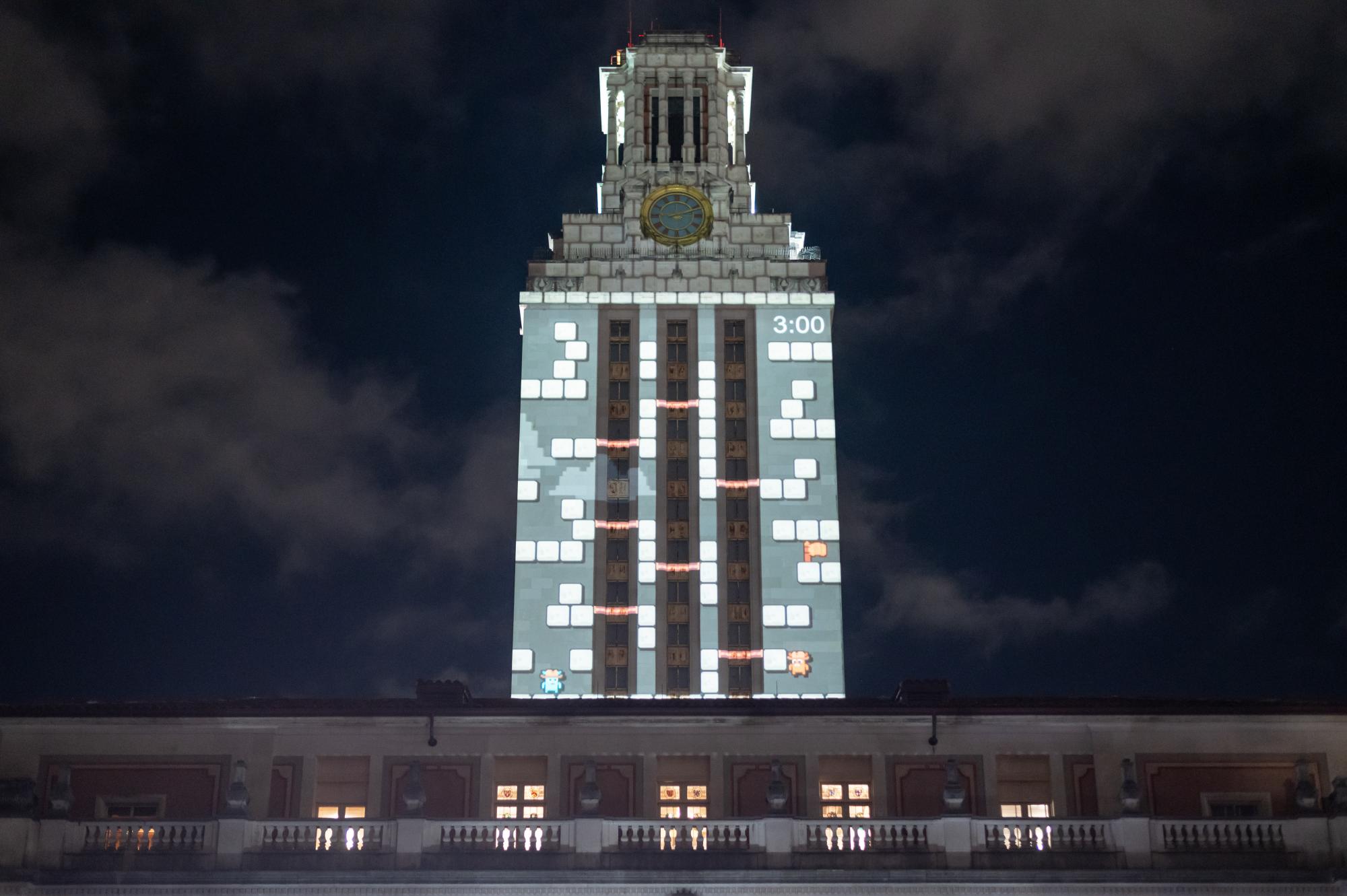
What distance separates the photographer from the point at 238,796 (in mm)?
53594

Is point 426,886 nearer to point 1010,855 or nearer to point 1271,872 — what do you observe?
point 1010,855

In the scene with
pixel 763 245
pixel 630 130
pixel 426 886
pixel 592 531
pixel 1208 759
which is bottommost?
pixel 426 886

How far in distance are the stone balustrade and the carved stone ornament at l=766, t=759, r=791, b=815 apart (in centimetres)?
44

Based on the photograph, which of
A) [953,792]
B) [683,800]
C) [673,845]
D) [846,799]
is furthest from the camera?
[683,800]

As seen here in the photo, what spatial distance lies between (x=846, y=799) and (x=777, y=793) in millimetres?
4317

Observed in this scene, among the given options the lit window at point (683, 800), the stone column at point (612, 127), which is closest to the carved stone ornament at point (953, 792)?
the lit window at point (683, 800)

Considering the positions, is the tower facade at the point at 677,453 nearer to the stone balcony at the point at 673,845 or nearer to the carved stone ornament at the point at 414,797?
the carved stone ornament at the point at 414,797

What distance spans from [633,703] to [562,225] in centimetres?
9468

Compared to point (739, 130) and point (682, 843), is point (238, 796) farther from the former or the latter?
point (739, 130)

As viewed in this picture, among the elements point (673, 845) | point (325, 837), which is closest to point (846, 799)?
point (673, 845)

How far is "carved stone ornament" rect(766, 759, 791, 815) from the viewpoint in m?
53.4

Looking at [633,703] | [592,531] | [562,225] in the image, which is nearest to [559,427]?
[592,531]

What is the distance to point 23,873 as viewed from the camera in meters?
52.2

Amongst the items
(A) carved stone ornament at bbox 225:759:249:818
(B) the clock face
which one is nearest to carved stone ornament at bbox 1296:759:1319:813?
(A) carved stone ornament at bbox 225:759:249:818
